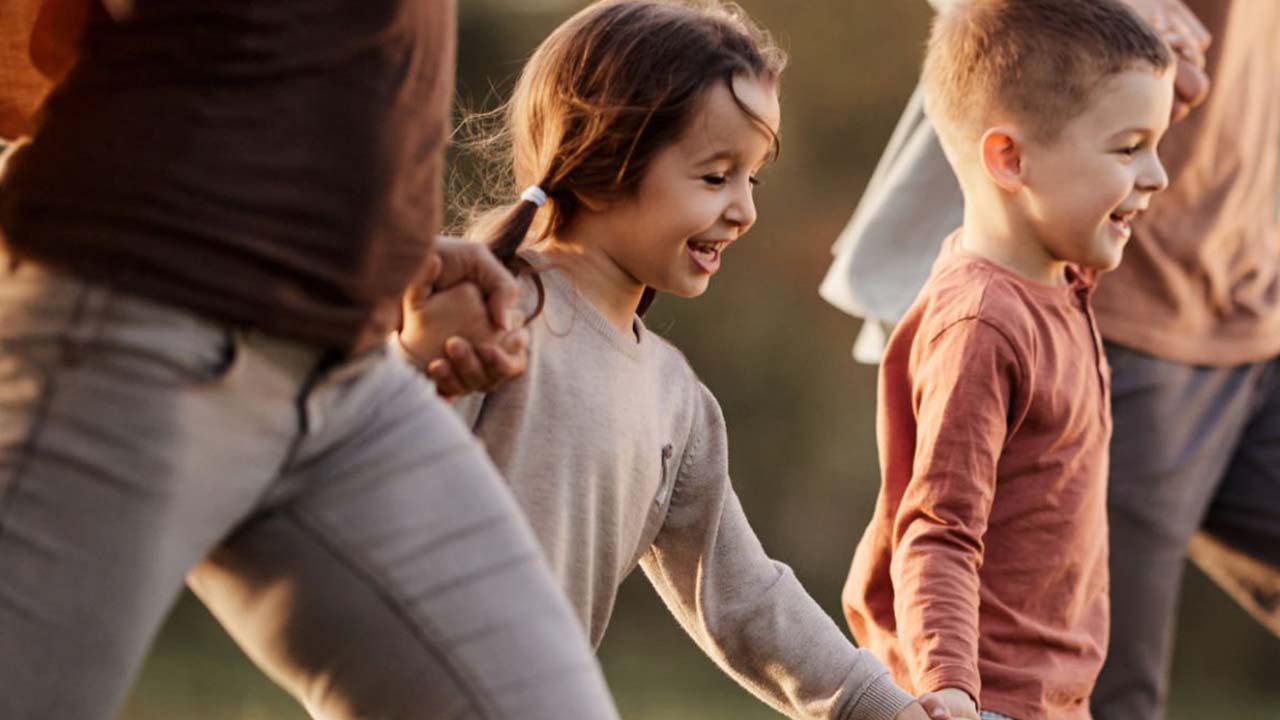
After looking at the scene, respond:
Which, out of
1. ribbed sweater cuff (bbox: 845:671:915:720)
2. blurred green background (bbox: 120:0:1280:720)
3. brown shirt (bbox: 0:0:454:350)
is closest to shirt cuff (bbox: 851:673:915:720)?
ribbed sweater cuff (bbox: 845:671:915:720)

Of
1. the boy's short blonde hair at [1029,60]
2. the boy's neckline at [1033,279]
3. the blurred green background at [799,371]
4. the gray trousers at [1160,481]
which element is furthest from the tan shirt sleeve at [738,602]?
the blurred green background at [799,371]

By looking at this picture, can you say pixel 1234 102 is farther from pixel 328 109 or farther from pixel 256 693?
pixel 256 693

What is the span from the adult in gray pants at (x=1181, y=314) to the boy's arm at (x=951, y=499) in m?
0.50

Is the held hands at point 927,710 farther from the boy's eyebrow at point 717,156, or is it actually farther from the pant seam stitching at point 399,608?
the pant seam stitching at point 399,608

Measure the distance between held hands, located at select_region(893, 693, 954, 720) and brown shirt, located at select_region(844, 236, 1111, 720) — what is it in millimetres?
49

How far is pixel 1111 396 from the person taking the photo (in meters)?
3.48

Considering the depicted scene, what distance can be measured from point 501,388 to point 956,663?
2.39 ft

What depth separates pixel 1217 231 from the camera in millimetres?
3613

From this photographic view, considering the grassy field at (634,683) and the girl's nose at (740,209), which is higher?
the girl's nose at (740,209)

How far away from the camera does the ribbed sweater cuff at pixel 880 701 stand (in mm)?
2775

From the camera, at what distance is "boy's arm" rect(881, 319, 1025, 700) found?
286 centimetres

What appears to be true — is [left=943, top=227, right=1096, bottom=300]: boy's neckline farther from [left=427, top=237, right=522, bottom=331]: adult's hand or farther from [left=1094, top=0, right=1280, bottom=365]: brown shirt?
[left=427, top=237, right=522, bottom=331]: adult's hand

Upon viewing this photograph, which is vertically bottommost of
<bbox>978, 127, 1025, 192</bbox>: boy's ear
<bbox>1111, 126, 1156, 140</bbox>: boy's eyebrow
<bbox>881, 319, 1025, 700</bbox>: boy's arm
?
<bbox>881, 319, 1025, 700</bbox>: boy's arm

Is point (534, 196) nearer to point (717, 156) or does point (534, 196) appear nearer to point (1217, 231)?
point (717, 156)
